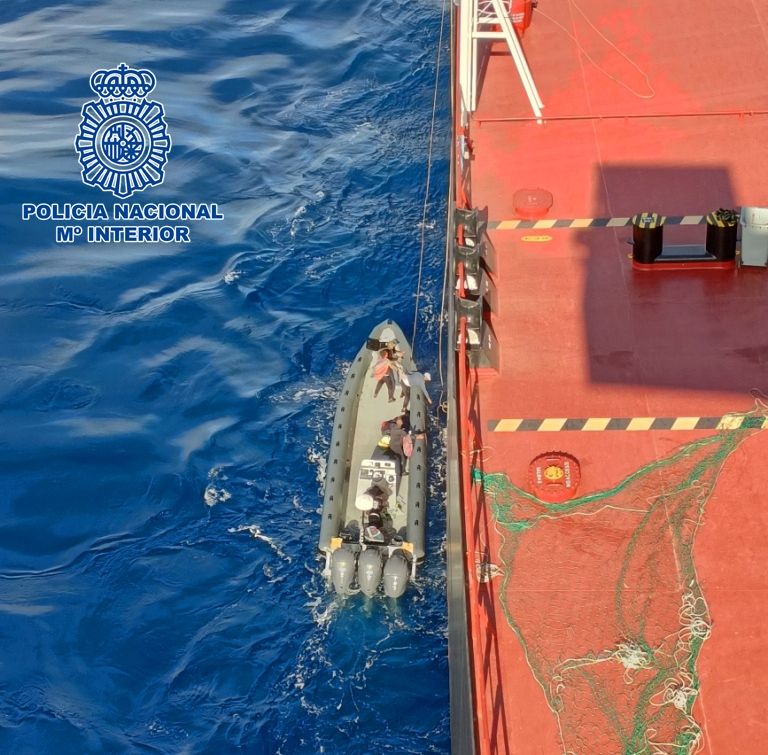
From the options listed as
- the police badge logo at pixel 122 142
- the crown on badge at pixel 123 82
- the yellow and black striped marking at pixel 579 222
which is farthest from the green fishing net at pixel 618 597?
the crown on badge at pixel 123 82

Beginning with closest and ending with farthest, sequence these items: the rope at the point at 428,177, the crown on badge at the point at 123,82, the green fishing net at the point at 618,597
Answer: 1. the green fishing net at the point at 618,597
2. the rope at the point at 428,177
3. the crown on badge at the point at 123,82

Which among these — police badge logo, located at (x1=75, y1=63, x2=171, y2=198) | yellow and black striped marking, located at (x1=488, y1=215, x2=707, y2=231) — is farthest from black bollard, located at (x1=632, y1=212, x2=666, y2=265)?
police badge logo, located at (x1=75, y1=63, x2=171, y2=198)

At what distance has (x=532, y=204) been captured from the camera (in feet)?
57.1

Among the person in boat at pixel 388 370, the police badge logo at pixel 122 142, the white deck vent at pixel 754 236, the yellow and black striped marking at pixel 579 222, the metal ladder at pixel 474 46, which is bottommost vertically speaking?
the person in boat at pixel 388 370

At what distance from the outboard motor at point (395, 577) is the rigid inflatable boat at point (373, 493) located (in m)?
0.02

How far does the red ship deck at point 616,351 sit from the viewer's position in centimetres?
1062

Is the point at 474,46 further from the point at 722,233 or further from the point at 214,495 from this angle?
the point at 214,495

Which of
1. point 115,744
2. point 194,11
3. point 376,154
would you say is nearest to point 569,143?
point 376,154

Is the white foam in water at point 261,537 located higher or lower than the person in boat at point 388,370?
lower

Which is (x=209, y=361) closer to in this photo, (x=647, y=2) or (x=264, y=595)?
(x=264, y=595)

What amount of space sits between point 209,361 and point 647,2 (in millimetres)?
14493

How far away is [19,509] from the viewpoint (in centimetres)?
1627

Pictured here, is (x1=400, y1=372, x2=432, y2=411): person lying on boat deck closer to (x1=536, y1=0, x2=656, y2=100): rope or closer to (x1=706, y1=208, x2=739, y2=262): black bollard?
(x1=706, y1=208, x2=739, y2=262): black bollard

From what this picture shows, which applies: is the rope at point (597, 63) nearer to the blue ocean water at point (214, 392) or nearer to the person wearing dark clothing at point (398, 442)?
the blue ocean water at point (214, 392)
